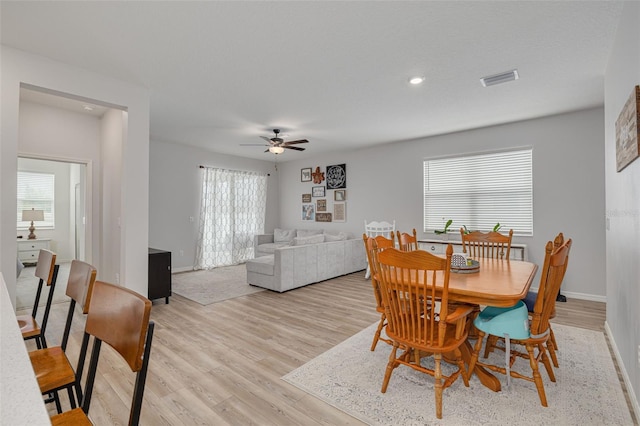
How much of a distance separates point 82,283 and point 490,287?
2.27 m

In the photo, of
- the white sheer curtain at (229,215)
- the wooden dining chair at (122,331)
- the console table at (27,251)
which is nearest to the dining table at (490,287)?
the wooden dining chair at (122,331)

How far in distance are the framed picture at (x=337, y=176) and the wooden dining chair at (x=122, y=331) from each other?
6.15m

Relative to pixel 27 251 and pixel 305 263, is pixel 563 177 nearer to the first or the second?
pixel 305 263

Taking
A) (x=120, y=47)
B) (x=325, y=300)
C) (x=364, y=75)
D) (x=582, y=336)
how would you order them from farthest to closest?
(x=325, y=300)
(x=364, y=75)
(x=582, y=336)
(x=120, y=47)

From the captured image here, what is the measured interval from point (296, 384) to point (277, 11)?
2667mm

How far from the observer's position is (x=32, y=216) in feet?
22.8

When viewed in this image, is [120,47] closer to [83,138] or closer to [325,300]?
[83,138]

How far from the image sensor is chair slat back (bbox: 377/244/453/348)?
179 cm

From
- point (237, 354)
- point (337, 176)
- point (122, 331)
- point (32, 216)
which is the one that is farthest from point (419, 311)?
point (32, 216)

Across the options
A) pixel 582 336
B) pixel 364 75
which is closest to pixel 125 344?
pixel 364 75

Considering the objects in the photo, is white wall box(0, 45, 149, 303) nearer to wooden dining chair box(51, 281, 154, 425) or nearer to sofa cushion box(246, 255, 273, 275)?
sofa cushion box(246, 255, 273, 275)

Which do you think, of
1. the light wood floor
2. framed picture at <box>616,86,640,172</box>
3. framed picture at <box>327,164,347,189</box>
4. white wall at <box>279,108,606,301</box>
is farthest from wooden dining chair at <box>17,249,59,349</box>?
framed picture at <box>327,164,347,189</box>

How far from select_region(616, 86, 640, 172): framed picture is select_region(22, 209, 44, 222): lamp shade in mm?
9738

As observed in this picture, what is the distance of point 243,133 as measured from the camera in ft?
18.1
